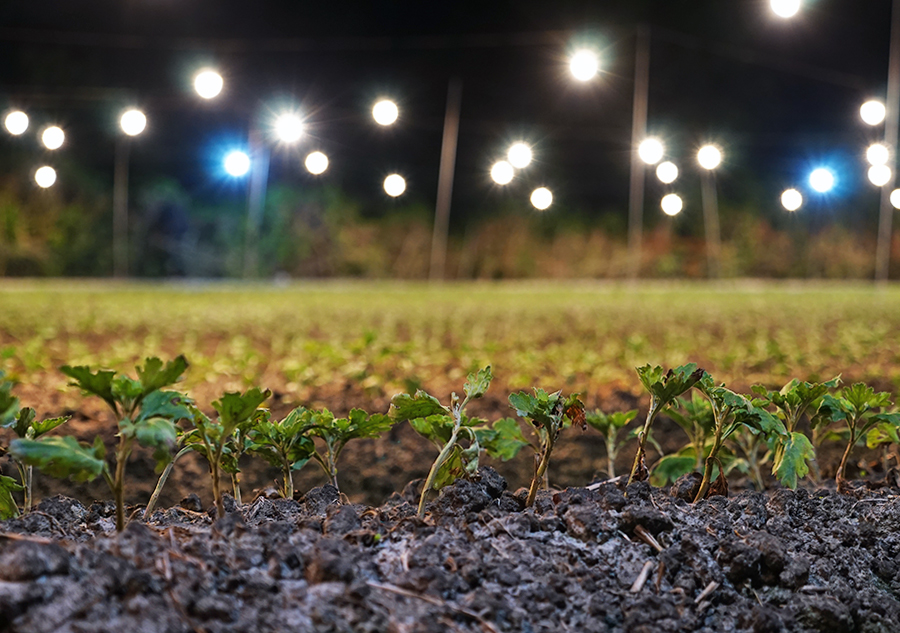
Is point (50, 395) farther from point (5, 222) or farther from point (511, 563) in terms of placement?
point (5, 222)

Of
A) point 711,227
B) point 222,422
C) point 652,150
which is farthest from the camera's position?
point 711,227

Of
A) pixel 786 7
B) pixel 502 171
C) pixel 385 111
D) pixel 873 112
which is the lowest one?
pixel 502 171

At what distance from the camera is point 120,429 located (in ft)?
4.10

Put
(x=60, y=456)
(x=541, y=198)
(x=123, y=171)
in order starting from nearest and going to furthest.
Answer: (x=60, y=456) < (x=541, y=198) < (x=123, y=171)

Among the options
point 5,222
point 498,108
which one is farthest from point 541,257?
point 5,222

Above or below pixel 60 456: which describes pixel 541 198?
above

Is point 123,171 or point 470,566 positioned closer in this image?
point 470,566

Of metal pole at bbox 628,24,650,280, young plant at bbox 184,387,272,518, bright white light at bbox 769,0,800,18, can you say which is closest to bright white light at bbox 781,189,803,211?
bright white light at bbox 769,0,800,18

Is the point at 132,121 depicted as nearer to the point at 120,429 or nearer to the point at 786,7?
the point at 786,7

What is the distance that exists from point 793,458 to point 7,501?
1629 millimetres

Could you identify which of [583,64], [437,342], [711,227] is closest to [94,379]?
[437,342]

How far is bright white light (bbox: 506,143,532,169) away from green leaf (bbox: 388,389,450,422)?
4.82 meters

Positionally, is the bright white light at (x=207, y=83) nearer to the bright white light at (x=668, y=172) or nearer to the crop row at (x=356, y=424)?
the bright white light at (x=668, y=172)

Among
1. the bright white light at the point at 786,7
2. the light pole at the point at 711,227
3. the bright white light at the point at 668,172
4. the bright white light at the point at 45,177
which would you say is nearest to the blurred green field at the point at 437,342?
the bright white light at the point at 45,177
